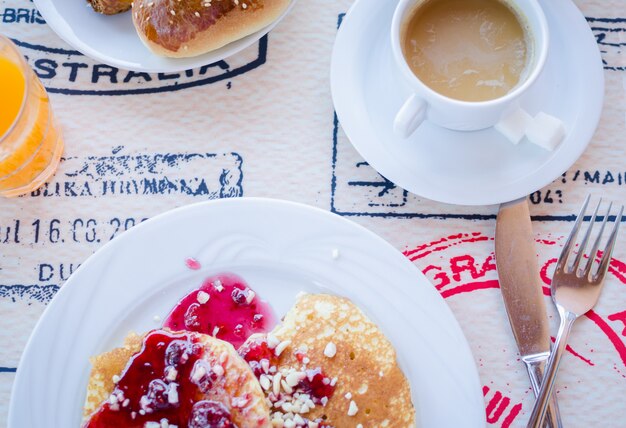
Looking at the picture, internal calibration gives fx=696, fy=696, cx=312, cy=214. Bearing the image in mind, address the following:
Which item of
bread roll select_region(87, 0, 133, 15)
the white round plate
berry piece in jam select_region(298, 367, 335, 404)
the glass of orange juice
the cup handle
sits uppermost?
bread roll select_region(87, 0, 133, 15)

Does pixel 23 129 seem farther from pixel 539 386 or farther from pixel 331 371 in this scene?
pixel 539 386

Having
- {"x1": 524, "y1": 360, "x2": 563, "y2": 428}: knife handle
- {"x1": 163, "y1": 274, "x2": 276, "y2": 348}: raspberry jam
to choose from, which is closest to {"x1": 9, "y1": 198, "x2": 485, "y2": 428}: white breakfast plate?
{"x1": 163, "y1": 274, "x2": 276, "y2": 348}: raspberry jam

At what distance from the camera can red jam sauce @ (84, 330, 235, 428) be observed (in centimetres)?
125

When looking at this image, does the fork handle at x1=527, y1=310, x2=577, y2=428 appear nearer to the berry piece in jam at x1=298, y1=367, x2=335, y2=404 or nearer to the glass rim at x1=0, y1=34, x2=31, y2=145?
the berry piece in jam at x1=298, y1=367, x2=335, y2=404

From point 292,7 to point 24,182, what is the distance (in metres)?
0.67

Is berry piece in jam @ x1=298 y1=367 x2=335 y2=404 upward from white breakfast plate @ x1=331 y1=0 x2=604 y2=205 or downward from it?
downward

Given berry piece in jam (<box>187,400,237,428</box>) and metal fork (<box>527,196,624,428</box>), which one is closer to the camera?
berry piece in jam (<box>187,400,237,428</box>)

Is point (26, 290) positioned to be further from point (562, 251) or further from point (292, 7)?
point (562, 251)

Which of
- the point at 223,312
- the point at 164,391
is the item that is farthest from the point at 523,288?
the point at 164,391

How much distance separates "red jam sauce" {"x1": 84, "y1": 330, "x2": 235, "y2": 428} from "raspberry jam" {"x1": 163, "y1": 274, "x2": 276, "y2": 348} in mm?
95

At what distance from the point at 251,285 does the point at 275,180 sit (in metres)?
0.23

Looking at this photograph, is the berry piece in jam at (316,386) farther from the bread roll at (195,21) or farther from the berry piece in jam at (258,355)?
the bread roll at (195,21)

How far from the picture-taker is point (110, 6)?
146 cm

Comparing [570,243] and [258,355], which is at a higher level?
[570,243]
